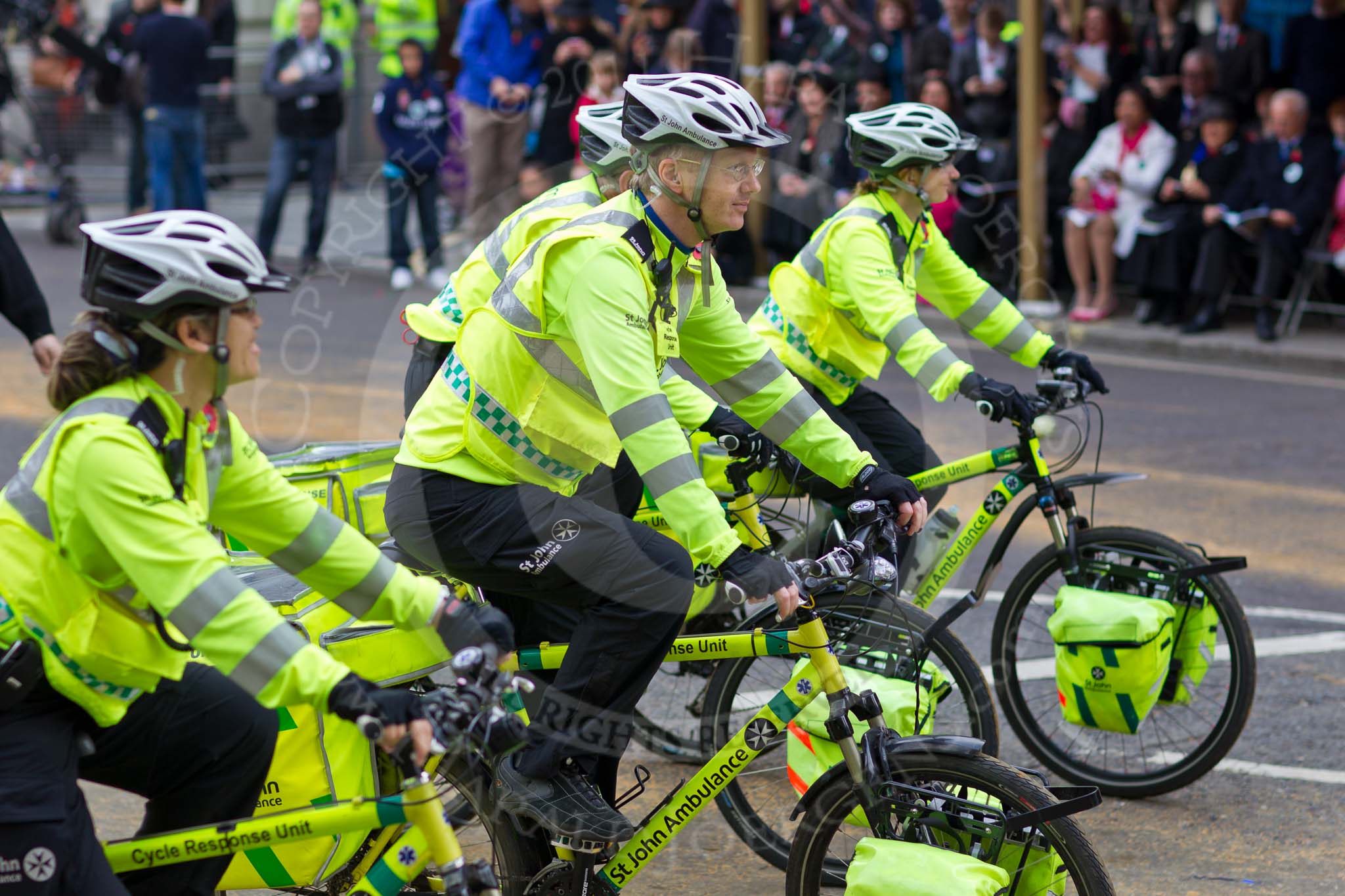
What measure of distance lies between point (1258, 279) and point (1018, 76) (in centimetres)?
265

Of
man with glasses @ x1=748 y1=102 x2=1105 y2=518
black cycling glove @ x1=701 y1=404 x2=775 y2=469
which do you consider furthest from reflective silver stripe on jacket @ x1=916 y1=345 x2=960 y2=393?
black cycling glove @ x1=701 y1=404 x2=775 y2=469

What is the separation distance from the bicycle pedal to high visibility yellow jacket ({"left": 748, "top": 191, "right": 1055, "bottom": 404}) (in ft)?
7.29

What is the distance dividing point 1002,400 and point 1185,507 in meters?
3.30

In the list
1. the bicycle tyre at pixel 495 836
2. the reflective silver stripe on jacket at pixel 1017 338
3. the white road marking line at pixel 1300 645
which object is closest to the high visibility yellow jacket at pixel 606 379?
the bicycle tyre at pixel 495 836

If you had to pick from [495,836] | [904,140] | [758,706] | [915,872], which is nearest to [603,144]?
[904,140]

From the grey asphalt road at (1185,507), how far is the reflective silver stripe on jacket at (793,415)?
1.31 m

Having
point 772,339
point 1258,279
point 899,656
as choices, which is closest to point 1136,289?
point 1258,279

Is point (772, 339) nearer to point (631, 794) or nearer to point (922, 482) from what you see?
point (922, 482)

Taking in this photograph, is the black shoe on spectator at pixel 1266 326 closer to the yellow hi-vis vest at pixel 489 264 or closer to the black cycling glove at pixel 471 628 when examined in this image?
the yellow hi-vis vest at pixel 489 264

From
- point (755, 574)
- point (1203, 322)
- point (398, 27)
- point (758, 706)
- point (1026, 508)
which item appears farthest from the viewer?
point (398, 27)

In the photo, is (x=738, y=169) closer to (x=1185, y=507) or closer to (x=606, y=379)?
→ (x=606, y=379)

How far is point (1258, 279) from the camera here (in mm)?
12672

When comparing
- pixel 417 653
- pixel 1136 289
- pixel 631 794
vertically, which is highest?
pixel 417 653

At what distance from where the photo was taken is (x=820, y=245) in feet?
19.0
